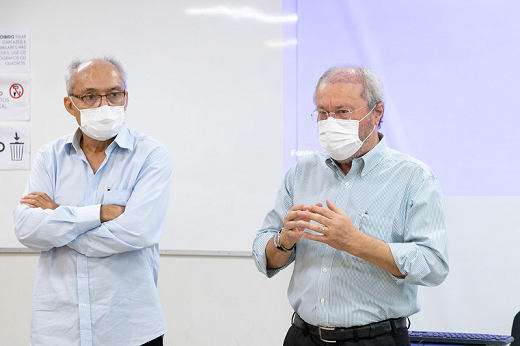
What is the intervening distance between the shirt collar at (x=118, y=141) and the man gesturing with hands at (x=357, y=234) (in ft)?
2.22

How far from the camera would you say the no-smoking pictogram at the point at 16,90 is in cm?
359

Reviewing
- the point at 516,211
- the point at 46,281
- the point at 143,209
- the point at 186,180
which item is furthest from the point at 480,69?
the point at 46,281

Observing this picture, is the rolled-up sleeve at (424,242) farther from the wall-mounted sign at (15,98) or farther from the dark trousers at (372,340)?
the wall-mounted sign at (15,98)

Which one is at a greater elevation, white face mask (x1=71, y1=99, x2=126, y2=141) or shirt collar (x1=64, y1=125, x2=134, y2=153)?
white face mask (x1=71, y1=99, x2=126, y2=141)

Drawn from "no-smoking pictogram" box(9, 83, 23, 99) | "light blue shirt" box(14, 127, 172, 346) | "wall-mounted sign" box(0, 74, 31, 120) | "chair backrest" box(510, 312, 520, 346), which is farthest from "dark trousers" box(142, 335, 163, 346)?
"no-smoking pictogram" box(9, 83, 23, 99)

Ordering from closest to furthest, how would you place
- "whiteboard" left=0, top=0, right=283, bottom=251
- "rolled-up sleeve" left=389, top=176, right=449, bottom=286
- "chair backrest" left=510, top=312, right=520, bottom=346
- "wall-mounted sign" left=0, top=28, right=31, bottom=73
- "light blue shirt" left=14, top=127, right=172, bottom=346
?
"rolled-up sleeve" left=389, top=176, right=449, bottom=286 < "light blue shirt" left=14, top=127, right=172, bottom=346 < "chair backrest" left=510, top=312, right=520, bottom=346 < "whiteboard" left=0, top=0, right=283, bottom=251 < "wall-mounted sign" left=0, top=28, right=31, bottom=73

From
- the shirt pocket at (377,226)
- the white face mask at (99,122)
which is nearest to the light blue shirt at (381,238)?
the shirt pocket at (377,226)

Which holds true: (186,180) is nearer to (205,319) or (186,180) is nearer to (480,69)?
(205,319)

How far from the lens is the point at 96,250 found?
206 cm

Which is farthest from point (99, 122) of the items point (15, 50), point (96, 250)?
point (15, 50)

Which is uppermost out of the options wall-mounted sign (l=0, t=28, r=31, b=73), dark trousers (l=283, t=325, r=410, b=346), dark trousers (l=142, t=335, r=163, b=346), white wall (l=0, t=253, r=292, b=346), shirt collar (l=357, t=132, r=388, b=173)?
wall-mounted sign (l=0, t=28, r=31, b=73)

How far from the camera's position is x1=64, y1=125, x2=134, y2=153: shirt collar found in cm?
223

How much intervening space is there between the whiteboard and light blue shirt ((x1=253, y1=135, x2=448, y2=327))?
4.74ft

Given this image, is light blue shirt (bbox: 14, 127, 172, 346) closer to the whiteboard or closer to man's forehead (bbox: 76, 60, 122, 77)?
man's forehead (bbox: 76, 60, 122, 77)
